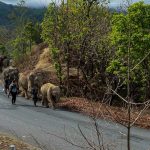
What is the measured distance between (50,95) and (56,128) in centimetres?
754

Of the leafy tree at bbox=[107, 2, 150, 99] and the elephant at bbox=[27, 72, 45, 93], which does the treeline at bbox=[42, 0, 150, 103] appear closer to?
the elephant at bbox=[27, 72, 45, 93]

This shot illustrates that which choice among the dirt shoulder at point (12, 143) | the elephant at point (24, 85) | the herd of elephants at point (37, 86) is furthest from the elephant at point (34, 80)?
the dirt shoulder at point (12, 143)

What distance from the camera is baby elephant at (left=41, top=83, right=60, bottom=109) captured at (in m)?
→ 30.1

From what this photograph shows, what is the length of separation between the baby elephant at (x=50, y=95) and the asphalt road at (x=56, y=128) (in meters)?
0.77

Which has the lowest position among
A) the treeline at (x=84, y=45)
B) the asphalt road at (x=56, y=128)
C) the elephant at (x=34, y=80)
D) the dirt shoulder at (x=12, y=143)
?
the asphalt road at (x=56, y=128)

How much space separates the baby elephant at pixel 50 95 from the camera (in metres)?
→ 30.1

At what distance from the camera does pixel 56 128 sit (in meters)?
22.7

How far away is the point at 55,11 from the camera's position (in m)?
37.0

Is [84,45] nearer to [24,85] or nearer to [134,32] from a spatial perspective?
[24,85]

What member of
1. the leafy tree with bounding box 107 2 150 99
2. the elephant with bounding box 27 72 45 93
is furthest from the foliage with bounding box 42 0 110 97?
the leafy tree with bounding box 107 2 150 99

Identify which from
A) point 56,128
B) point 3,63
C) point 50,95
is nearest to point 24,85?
point 50,95

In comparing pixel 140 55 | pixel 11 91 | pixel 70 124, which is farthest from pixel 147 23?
pixel 11 91

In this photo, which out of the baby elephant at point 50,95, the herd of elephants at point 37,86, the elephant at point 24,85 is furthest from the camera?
the elephant at point 24,85

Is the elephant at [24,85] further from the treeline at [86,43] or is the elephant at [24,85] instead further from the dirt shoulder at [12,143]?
the dirt shoulder at [12,143]
